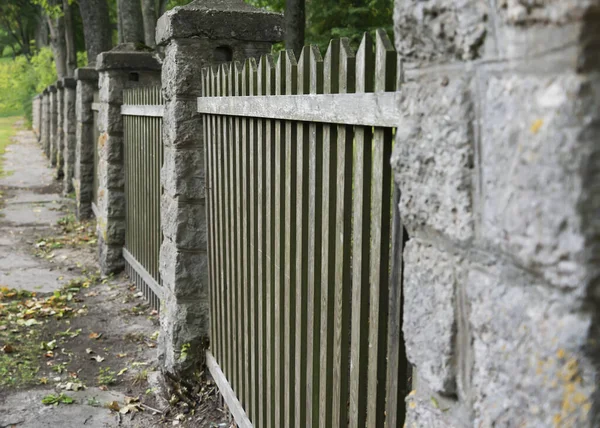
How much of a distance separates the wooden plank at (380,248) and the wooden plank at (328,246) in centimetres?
25

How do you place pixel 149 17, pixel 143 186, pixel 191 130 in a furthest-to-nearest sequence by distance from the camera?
pixel 149 17, pixel 143 186, pixel 191 130

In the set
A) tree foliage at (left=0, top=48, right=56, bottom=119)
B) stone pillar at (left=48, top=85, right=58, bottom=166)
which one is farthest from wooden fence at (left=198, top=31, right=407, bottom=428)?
tree foliage at (left=0, top=48, right=56, bottom=119)

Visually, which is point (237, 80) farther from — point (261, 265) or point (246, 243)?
point (261, 265)

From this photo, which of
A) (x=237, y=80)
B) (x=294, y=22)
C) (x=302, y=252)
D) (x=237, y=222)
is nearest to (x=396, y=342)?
(x=302, y=252)

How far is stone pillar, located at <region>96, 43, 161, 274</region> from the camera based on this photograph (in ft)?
23.7

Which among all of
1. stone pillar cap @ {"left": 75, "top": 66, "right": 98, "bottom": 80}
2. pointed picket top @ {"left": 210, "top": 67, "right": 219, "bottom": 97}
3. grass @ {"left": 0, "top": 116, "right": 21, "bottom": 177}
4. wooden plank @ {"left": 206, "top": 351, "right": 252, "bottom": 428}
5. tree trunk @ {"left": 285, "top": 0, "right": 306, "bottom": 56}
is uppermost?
tree trunk @ {"left": 285, "top": 0, "right": 306, "bottom": 56}

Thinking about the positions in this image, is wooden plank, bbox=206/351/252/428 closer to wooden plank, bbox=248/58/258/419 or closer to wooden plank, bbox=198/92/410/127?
wooden plank, bbox=248/58/258/419

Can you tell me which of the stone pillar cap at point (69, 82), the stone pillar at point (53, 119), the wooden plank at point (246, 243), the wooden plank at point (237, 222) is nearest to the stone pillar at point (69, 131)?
the stone pillar cap at point (69, 82)

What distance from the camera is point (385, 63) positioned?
6.43ft

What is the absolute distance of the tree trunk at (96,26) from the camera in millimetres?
11602

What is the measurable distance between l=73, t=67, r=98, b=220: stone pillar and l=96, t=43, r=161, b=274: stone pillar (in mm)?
2371

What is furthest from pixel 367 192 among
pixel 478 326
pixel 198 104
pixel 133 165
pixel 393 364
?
pixel 133 165

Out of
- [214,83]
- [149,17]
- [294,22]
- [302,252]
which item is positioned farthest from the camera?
[149,17]

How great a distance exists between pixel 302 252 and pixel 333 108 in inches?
25.3
